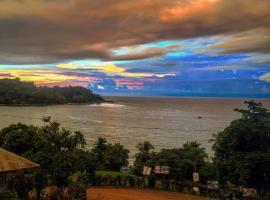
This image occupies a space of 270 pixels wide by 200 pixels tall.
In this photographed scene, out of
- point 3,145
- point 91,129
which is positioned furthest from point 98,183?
point 91,129

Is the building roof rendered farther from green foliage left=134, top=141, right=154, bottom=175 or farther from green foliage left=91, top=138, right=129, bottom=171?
green foliage left=91, top=138, right=129, bottom=171

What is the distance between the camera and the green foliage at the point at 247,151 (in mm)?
25141

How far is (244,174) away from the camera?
24859 millimetres

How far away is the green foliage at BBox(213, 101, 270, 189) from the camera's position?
25.1 m

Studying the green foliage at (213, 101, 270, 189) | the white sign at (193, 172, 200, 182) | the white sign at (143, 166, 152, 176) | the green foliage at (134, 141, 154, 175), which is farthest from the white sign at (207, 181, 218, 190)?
the green foliage at (134, 141, 154, 175)

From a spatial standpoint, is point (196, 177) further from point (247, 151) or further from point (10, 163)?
point (10, 163)

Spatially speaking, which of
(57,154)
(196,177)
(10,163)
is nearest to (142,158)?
(196,177)

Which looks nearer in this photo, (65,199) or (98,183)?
(65,199)

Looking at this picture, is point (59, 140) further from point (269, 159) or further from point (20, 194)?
point (269, 159)

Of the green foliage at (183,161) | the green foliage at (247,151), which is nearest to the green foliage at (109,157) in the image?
the green foliage at (183,161)

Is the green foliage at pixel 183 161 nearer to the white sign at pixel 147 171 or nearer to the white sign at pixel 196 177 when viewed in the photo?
the white sign at pixel 196 177

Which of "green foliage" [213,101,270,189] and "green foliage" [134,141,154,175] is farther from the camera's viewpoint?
"green foliage" [134,141,154,175]

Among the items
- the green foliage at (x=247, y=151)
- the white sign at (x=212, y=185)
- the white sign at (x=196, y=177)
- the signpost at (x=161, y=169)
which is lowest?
the white sign at (x=212, y=185)

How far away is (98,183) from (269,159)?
586 inches
